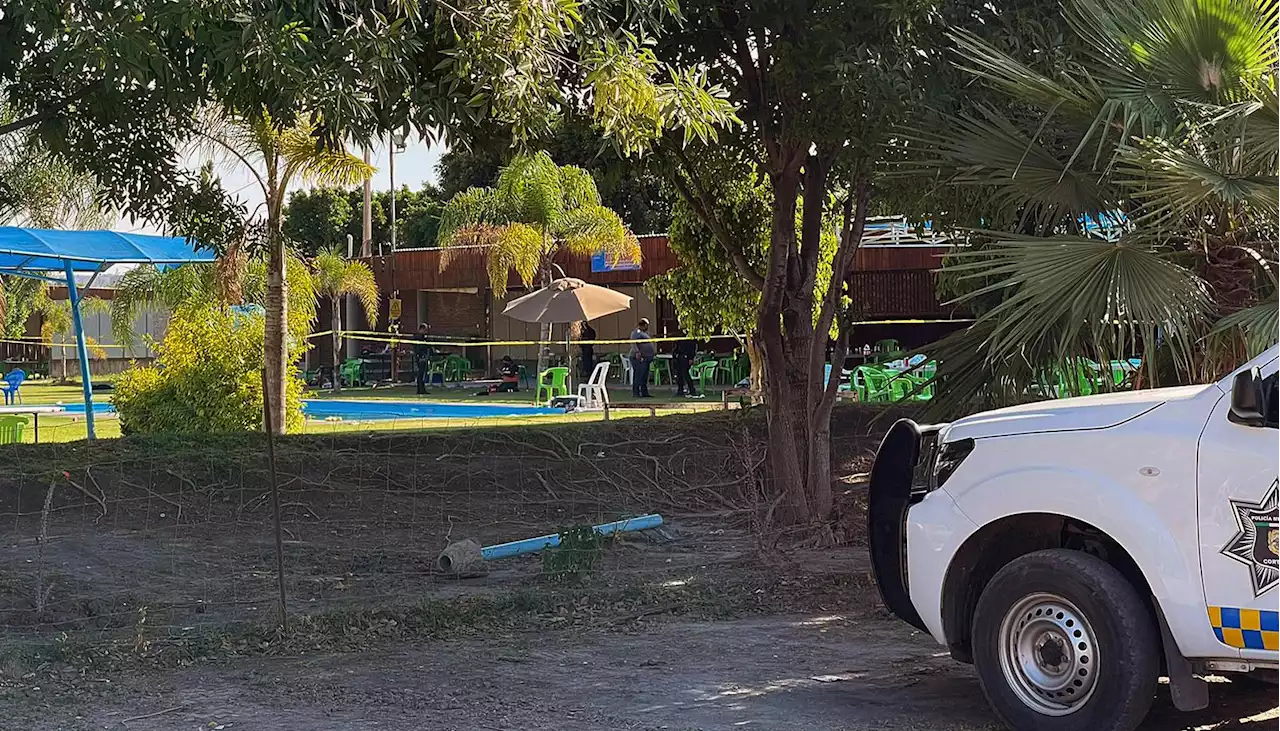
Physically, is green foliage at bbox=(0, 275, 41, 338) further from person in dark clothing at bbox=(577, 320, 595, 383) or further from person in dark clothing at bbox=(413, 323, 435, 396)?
person in dark clothing at bbox=(577, 320, 595, 383)

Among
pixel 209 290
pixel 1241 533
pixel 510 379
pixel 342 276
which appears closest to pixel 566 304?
pixel 510 379

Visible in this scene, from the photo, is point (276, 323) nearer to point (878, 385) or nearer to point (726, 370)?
point (878, 385)

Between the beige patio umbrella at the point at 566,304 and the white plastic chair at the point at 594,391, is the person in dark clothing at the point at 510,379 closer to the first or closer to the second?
the beige patio umbrella at the point at 566,304

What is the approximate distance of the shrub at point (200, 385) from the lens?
14617mm

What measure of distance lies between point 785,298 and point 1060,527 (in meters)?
5.48

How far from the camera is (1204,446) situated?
4.99 m

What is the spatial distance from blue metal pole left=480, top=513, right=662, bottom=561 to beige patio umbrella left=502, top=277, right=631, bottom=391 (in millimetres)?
12696

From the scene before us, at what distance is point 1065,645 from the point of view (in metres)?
5.28

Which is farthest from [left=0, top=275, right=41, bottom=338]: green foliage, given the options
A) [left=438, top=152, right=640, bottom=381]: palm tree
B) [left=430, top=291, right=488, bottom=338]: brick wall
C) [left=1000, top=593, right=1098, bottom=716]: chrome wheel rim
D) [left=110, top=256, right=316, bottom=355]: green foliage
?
[left=1000, top=593, right=1098, bottom=716]: chrome wheel rim

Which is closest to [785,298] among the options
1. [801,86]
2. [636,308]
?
[801,86]

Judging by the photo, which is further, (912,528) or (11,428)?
(11,428)

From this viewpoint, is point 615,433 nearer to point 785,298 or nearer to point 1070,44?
point 785,298

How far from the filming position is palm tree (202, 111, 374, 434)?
14.5 m

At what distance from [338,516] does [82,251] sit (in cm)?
542
